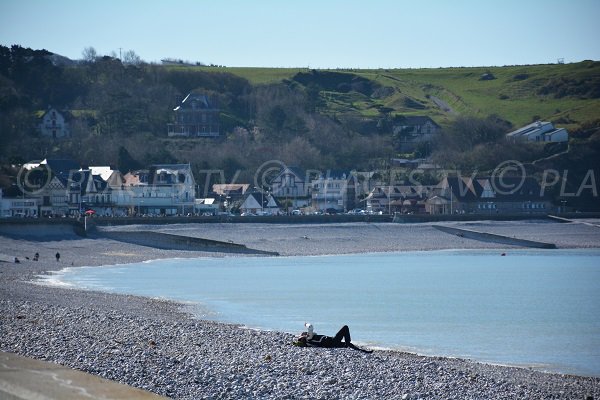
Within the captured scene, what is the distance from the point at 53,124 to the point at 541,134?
53489 mm

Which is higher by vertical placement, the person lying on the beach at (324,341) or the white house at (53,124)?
the white house at (53,124)

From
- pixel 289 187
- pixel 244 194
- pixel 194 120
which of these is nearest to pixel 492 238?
pixel 244 194

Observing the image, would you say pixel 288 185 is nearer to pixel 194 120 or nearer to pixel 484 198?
pixel 484 198

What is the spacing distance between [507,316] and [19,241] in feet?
96.5

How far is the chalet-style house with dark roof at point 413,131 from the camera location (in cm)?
11431

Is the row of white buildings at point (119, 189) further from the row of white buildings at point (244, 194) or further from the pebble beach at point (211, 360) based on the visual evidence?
the pebble beach at point (211, 360)

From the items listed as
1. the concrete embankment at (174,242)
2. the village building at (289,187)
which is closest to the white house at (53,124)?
the village building at (289,187)

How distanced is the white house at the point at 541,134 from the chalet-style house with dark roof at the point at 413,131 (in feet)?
28.6

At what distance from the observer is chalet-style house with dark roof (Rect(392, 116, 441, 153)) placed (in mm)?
114312

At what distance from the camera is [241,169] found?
304 feet

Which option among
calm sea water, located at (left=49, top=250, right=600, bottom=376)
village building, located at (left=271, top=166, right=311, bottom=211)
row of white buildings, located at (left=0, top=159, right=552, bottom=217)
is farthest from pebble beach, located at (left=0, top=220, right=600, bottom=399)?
village building, located at (left=271, top=166, right=311, bottom=211)

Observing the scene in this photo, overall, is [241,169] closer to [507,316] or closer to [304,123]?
[304,123]

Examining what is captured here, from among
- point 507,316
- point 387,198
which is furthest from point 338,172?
point 507,316

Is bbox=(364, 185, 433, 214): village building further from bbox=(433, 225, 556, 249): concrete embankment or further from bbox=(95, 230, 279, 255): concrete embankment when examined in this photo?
bbox=(95, 230, 279, 255): concrete embankment
